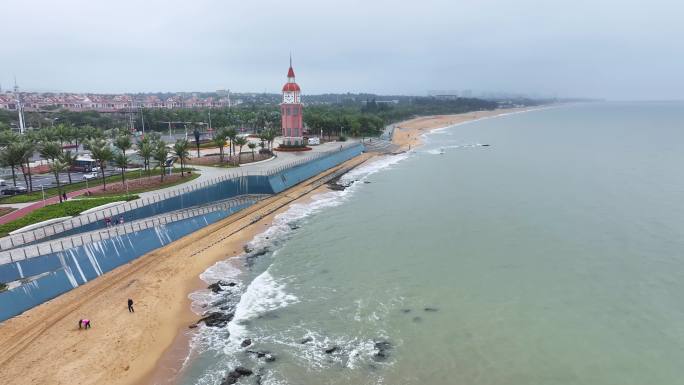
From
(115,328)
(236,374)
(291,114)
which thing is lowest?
(236,374)

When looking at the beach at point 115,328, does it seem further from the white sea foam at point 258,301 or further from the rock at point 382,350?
the rock at point 382,350

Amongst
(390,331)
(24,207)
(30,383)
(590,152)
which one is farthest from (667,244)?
(590,152)

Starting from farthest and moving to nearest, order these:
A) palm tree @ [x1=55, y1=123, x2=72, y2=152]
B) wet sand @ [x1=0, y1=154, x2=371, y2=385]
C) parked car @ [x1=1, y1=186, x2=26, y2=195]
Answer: palm tree @ [x1=55, y1=123, x2=72, y2=152] < parked car @ [x1=1, y1=186, x2=26, y2=195] < wet sand @ [x1=0, y1=154, x2=371, y2=385]

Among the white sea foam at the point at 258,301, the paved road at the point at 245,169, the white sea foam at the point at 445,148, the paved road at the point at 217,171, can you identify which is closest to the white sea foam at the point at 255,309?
the white sea foam at the point at 258,301

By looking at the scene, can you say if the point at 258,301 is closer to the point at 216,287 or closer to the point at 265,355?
the point at 216,287

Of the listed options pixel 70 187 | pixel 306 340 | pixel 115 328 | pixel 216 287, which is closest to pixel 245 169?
pixel 70 187

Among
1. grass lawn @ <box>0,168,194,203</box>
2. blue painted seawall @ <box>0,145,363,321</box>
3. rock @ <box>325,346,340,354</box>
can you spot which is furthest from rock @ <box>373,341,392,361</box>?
grass lawn @ <box>0,168,194,203</box>

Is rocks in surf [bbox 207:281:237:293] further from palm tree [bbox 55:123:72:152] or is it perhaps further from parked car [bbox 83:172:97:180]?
palm tree [bbox 55:123:72:152]
